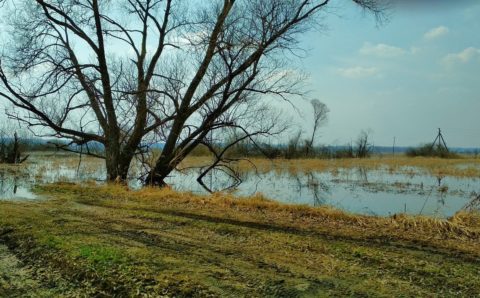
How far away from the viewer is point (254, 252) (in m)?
5.68

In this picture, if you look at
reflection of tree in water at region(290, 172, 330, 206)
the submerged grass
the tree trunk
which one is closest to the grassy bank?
reflection of tree in water at region(290, 172, 330, 206)

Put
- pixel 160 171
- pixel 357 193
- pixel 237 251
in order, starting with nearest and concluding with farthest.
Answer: pixel 237 251 < pixel 160 171 < pixel 357 193

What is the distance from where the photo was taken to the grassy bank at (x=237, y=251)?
4465 millimetres

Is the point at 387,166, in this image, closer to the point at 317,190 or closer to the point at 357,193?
the point at 317,190

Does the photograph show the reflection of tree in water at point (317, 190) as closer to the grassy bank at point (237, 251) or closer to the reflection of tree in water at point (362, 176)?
the reflection of tree in water at point (362, 176)

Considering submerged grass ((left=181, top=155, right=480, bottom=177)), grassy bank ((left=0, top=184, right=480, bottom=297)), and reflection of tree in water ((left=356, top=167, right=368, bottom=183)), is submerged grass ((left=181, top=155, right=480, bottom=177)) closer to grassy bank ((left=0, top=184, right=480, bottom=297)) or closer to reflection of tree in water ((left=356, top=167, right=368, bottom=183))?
reflection of tree in water ((left=356, top=167, right=368, bottom=183))

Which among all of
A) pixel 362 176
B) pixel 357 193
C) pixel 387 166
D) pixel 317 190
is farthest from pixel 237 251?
pixel 387 166

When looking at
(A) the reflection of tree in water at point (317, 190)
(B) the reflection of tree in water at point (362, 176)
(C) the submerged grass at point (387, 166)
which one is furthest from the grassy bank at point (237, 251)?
(C) the submerged grass at point (387, 166)

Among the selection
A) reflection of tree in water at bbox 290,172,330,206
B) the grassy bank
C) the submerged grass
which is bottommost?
reflection of tree in water at bbox 290,172,330,206

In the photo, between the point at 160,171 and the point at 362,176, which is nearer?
the point at 160,171

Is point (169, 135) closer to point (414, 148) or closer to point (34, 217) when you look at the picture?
point (34, 217)

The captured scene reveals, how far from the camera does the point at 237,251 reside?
5.71 metres

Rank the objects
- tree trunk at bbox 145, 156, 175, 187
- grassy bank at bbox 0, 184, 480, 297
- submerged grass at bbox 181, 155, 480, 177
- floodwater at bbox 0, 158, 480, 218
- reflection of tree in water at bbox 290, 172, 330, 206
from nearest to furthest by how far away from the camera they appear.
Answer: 1. grassy bank at bbox 0, 184, 480, 297
2. floodwater at bbox 0, 158, 480, 218
3. reflection of tree in water at bbox 290, 172, 330, 206
4. tree trunk at bbox 145, 156, 175, 187
5. submerged grass at bbox 181, 155, 480, 177

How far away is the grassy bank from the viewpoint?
446 centimetres
